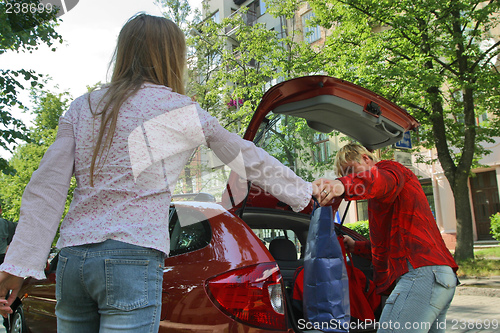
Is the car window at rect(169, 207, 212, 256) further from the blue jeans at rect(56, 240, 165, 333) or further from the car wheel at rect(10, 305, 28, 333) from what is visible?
the car wheel at rect(10, 305, 28, 333)

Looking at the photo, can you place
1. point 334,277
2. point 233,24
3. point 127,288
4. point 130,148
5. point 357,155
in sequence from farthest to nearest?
1. point 233,24
2. point 357,155
3. point 334,277
4. point 130,148
5. point 127,288

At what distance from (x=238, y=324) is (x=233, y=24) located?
1716 cm

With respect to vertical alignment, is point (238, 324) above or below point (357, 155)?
below

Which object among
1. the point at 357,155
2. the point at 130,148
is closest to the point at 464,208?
the point at 357,155

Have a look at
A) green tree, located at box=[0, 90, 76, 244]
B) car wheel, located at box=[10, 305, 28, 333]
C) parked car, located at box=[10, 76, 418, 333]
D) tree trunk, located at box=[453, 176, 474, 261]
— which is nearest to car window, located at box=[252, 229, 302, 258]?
parked car, located at box=[10, 76, 418, 333]

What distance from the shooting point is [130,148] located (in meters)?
1.47

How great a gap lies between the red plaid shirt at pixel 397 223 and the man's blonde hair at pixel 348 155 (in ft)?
1.17

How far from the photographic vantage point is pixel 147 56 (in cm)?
→ 163

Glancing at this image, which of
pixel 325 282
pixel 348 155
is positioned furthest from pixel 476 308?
pixel 325 282

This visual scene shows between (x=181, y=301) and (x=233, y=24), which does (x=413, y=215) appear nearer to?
(x=181, y=301)

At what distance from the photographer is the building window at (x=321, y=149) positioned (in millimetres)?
3439

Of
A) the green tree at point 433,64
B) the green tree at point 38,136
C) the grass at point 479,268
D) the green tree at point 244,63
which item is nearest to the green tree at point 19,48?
the green tree at point 244,63

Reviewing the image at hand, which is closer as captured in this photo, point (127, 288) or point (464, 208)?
point (127, 288)

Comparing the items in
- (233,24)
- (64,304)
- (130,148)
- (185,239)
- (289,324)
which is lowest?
(289,324)
